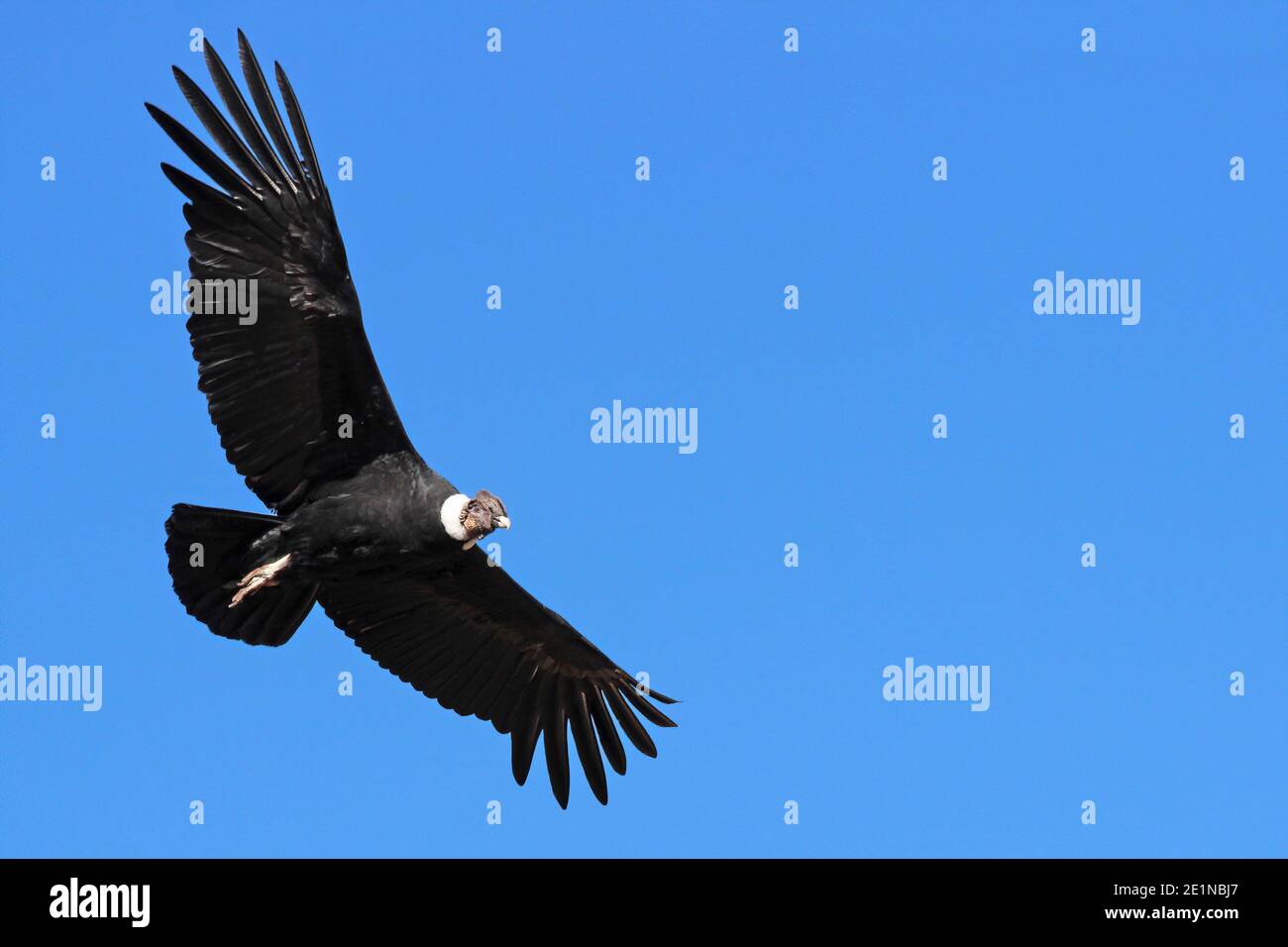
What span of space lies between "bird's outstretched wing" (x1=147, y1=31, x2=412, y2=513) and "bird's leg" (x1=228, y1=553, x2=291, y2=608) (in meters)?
0.46

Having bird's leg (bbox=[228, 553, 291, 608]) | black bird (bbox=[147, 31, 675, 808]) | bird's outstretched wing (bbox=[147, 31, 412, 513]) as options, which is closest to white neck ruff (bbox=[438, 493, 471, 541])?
black bird (bbox=[147, 31, 675, 808])

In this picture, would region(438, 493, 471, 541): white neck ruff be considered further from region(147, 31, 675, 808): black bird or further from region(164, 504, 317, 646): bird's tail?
region(164, 504, 317, 646): bird's tail

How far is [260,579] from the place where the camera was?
45.9 feet

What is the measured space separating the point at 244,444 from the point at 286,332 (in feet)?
3.41

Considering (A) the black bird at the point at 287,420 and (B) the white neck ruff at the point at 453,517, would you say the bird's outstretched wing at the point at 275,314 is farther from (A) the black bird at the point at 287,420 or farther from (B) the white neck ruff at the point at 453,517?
(B) the white neck ruff at the point at 453,517

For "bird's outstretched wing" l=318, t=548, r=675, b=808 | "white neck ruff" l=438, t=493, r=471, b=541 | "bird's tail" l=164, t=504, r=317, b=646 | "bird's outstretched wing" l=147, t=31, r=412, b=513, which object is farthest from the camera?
"bird's outstretched wing" l=318, t=548, r=675, b=808

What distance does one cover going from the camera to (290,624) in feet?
48.3

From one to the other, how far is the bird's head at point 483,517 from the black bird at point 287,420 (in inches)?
0.5

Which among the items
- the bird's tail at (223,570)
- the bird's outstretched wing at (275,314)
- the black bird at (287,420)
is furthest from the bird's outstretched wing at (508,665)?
the bird's outstretched wing at (275,314)

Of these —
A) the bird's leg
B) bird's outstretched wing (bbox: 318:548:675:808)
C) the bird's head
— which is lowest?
bird's outstretched wing (bbox: 318:548:675:808)

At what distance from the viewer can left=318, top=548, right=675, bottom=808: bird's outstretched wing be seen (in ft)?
51.5

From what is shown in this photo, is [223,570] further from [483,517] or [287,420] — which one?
[483,517]

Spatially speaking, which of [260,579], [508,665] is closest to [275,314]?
[260,579]
